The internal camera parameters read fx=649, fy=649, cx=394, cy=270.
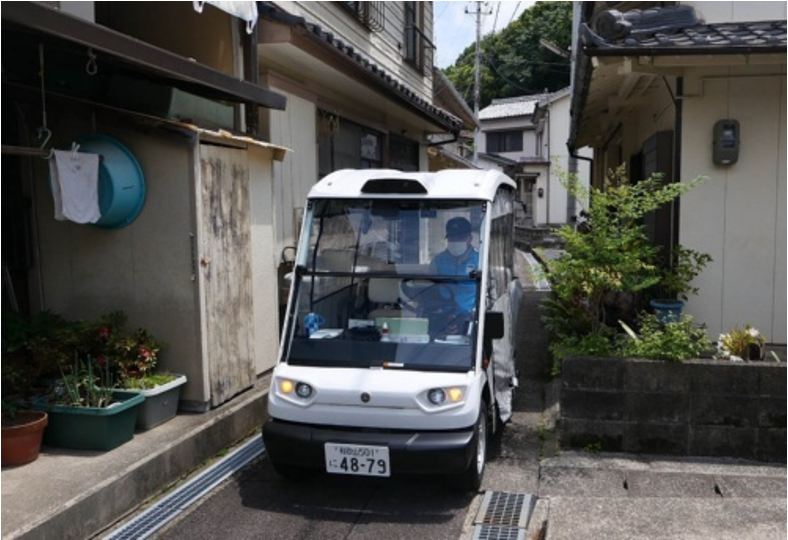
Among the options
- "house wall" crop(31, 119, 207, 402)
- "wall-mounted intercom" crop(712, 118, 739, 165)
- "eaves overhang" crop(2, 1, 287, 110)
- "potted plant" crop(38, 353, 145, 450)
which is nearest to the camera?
"eaves overhang" crop(2, 1, 287, 110)

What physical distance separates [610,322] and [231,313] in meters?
4.14

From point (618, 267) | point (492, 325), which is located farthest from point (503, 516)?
point (618, 267)

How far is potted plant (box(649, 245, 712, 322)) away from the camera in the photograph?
6480 millimetres

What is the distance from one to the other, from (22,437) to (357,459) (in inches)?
104

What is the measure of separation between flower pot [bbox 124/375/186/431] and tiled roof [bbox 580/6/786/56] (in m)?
4.98

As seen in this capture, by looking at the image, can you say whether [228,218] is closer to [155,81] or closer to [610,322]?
[155,81]

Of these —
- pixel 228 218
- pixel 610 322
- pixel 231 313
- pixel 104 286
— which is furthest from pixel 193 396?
pixel 610 322

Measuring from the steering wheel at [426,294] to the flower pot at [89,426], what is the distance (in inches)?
103

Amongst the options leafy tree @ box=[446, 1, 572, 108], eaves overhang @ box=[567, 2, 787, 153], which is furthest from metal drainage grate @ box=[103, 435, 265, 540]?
leafy tree @ box=[446, 1, 572, 108]

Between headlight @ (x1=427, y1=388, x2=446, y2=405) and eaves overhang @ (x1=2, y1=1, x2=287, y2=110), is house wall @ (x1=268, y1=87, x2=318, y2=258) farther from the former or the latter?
headlight @ (x1=427, y1=388, x2=446, y2=405)

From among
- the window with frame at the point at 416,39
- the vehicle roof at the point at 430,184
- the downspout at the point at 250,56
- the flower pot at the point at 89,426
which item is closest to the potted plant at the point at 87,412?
the flower pot at the point at 89,426

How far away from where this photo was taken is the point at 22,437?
5109 millimetres

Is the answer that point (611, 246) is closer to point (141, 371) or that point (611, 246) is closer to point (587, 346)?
point (587, 346)

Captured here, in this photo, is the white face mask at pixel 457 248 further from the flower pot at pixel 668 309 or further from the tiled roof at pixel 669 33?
the flower pot at pixel 668 309
